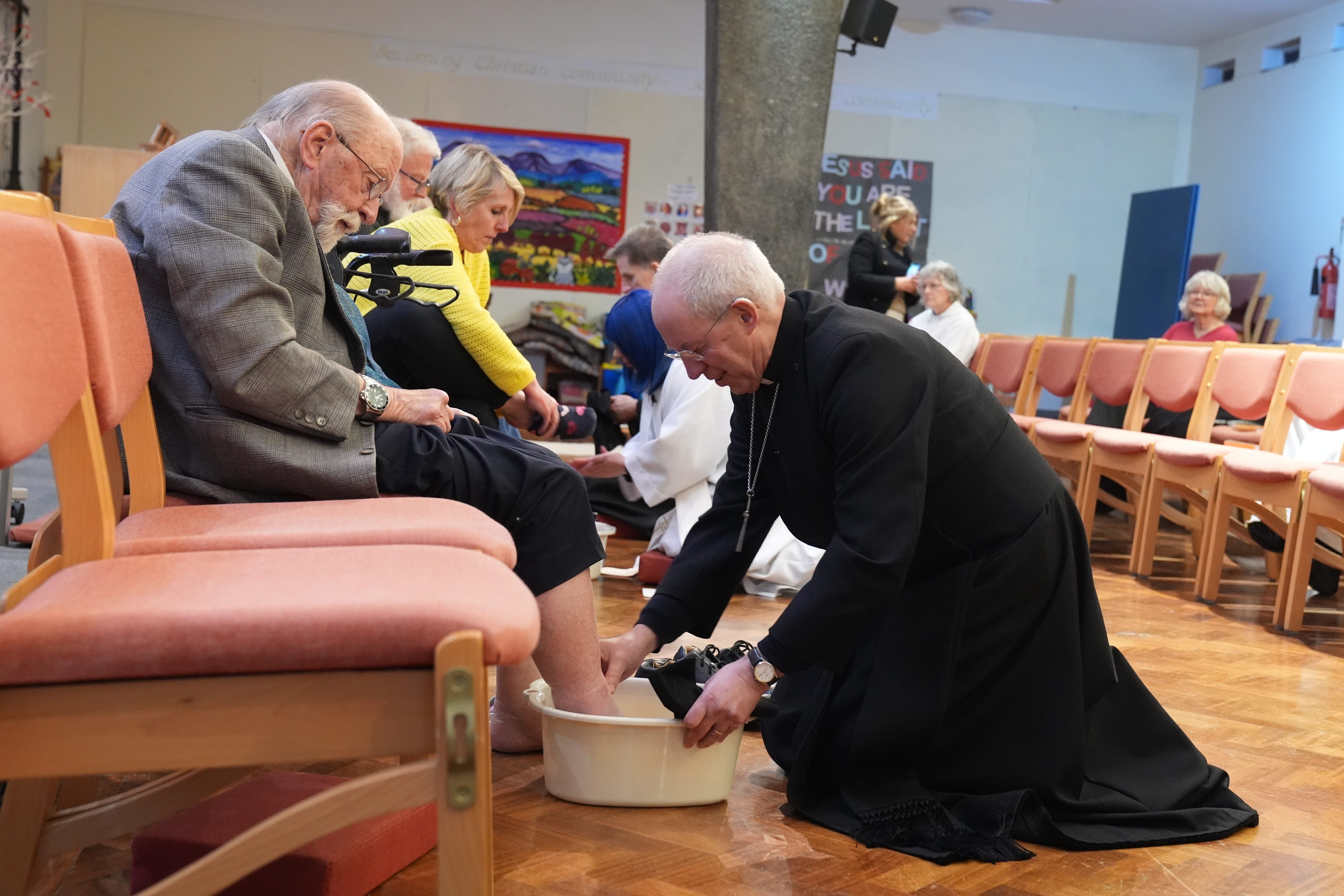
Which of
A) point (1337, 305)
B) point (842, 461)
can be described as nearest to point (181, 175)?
point (842, 461)

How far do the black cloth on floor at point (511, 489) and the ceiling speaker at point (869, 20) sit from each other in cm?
489

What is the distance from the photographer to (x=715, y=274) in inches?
72.2

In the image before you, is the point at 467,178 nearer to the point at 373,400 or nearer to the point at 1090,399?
the point at 373,400

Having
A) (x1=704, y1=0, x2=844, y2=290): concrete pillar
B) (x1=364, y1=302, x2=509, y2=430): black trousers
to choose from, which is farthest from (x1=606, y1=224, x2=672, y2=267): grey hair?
(x1=364, y1=302, x2=509, y2=430): black trousers

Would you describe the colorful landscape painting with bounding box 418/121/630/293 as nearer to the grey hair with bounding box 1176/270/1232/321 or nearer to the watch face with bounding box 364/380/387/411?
the grey hair with bounding box 1176/270/1232/321

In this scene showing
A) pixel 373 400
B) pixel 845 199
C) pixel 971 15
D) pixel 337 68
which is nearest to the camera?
pixel 373 400

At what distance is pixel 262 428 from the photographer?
1.68 meters

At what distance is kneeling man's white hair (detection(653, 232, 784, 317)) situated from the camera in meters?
1.83

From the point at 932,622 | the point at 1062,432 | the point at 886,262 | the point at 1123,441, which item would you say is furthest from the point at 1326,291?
the point at 932,622

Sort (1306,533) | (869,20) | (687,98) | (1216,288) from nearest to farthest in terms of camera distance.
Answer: (1306,533) < (869,20) < (1216,288) < (687,98)

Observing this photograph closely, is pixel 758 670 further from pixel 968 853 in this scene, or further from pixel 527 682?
pixel 527 682

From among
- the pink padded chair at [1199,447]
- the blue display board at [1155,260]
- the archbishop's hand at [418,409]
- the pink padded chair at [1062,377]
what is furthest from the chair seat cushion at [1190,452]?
the blue display board at [1155,260]

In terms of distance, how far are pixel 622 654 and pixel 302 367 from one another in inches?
28.5

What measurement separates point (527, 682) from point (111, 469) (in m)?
0.86
